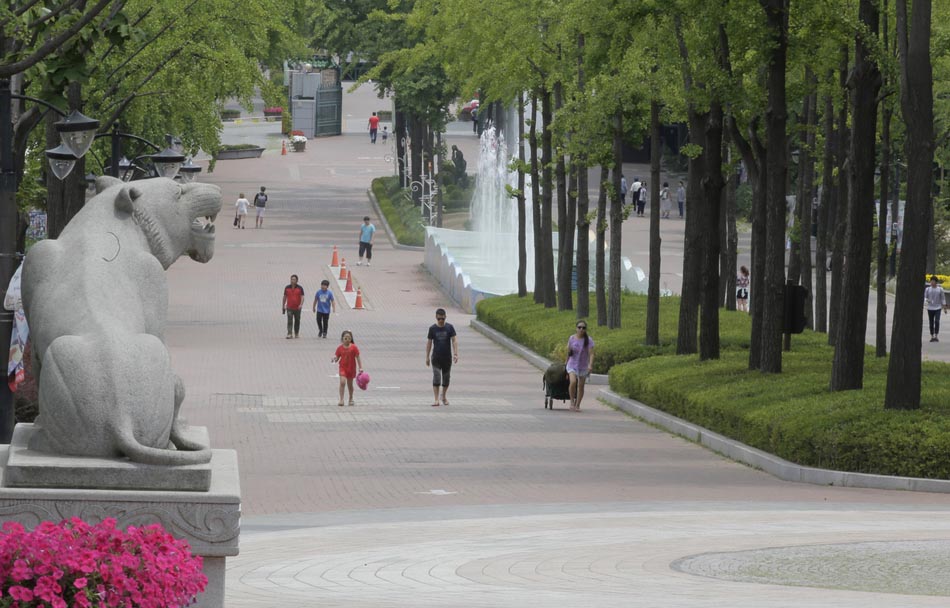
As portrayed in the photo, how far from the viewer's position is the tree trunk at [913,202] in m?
20.2

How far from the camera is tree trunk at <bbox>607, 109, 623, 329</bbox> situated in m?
34.1

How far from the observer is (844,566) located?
1290 cm

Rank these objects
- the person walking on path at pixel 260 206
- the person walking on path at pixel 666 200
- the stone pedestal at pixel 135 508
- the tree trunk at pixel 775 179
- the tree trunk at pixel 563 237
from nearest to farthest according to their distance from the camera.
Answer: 1. the stone pedestal at pixel 135 508
2. the tree trunk at pixel 775 179
3. the tree trunk at pixel 563 237
4. the person walking on path at pixel 260 206
5. the person walking on path at pixel 666 200

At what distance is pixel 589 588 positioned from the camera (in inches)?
456

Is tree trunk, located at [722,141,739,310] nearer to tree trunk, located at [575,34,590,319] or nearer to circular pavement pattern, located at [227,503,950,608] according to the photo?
tree trunk, located at [575,34,590,319]

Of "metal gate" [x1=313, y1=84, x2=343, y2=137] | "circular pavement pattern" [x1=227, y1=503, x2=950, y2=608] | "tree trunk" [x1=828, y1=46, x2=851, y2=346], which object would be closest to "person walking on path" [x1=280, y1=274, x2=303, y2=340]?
"tree trunk" [x1=828, y1=46, x2=851, y2=346]

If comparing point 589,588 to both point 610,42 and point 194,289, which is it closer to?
point 610,42

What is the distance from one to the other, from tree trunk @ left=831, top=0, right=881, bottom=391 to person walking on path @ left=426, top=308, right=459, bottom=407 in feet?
25.2

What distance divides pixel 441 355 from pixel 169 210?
18184mm

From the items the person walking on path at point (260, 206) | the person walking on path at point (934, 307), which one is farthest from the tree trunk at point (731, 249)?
the person walking on path at point (260, 206)

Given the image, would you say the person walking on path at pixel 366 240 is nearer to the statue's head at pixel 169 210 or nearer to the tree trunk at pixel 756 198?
the tree trunk at pixel 756 198

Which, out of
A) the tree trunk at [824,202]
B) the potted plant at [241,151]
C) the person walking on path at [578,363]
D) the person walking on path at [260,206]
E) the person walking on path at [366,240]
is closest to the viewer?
the person walking on path at [578,363]

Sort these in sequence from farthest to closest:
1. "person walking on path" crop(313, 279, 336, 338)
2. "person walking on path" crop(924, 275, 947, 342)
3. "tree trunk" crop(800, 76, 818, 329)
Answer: "person walking on path" crop(924, 275, 947, 342), "person walking on path" crop(313, 279, 336, 338), "tree trunk" crop(800, 76, 818, 329)

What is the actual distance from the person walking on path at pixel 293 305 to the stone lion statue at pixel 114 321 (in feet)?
95.1
